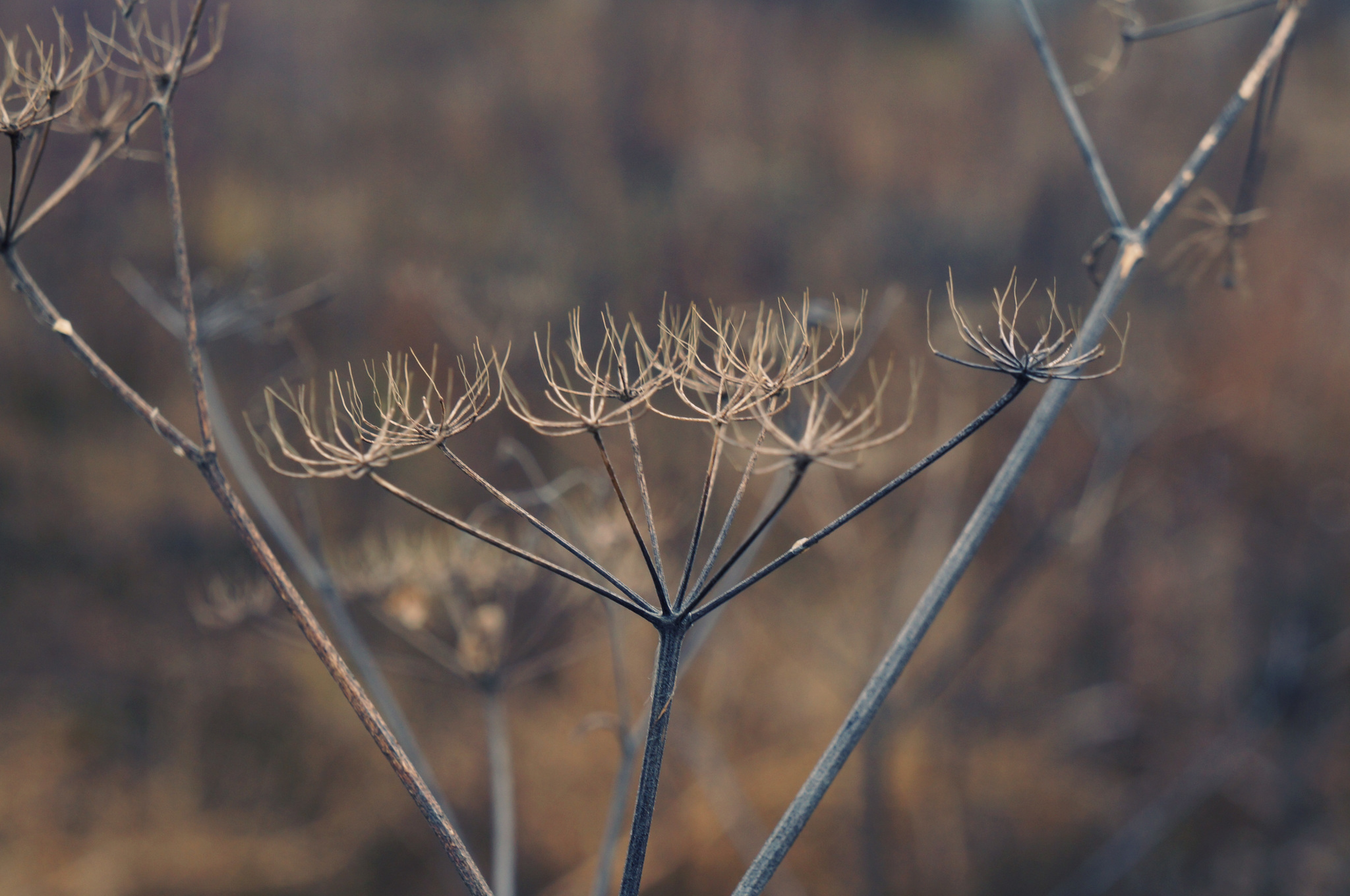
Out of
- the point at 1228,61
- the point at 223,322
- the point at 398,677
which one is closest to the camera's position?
the point at 223,322

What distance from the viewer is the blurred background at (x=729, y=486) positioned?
8656 mm

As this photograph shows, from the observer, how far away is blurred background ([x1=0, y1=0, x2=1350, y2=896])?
341 inches

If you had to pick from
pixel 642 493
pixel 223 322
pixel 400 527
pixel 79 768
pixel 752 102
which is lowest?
pixel 642 493

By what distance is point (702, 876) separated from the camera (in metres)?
8.69

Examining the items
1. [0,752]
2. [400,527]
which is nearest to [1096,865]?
[400,527]

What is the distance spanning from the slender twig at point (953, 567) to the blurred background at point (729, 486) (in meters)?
4.99

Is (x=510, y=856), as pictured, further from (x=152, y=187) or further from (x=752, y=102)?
(x=752, y=102)

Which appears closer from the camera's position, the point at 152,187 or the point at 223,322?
the point at 223,322

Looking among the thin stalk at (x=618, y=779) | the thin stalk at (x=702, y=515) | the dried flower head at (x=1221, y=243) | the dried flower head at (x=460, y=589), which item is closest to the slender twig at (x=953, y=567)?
the dried flower head at (x=1221, y=243)

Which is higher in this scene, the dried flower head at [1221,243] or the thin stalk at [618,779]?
the dried flower head at [1221,243]

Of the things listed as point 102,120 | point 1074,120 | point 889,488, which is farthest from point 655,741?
point 102,120

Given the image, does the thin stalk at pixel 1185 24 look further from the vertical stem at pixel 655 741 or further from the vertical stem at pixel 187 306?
the vertical stem at pixel 187 306

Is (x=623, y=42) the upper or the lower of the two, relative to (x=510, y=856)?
upper

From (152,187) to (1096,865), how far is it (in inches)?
547
